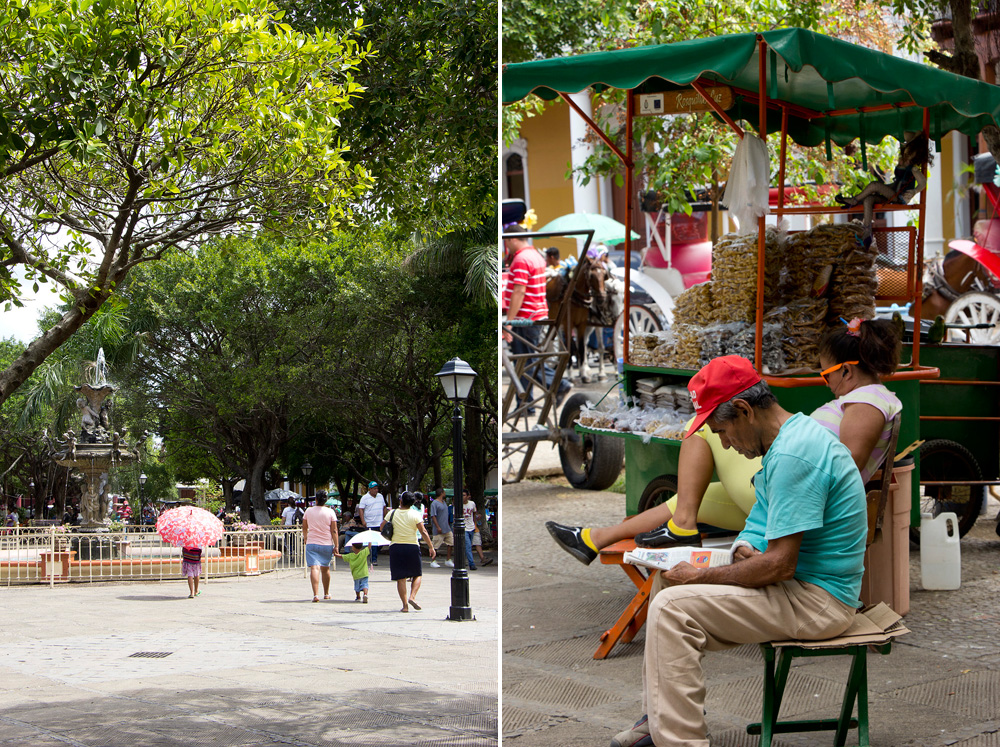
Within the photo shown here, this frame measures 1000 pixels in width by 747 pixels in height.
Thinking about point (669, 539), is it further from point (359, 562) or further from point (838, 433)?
point (359, 562)

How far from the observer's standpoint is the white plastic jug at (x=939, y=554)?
246 inches

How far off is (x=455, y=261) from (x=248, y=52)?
4170mm

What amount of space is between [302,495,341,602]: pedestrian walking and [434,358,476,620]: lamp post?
241 centimetres

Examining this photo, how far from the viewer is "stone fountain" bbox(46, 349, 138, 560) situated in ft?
59.7

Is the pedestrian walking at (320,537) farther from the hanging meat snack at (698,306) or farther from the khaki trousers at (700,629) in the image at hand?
the khaki trousers at (700,629)

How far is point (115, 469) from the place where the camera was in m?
20.8

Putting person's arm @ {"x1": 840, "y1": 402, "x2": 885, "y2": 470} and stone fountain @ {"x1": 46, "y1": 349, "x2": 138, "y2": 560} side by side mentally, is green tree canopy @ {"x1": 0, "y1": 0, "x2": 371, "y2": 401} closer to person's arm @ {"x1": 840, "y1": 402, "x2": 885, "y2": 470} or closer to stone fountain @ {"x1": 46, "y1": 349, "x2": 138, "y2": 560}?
person's arm @ {"x1": 840, "y1": 402, "x2": 885, "y2": 470}

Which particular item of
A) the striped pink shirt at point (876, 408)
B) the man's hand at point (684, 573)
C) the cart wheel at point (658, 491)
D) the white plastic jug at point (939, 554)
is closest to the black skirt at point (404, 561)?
the cart wheel at point (658, 491)

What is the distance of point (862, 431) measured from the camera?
4512 mm

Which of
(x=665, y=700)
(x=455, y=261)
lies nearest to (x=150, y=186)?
(x=455, y=261)

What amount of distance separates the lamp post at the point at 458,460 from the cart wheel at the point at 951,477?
13.4 ft

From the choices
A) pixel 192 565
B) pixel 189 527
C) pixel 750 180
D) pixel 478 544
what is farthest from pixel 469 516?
pixel 750 180

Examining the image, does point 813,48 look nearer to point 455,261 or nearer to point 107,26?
point 107,26

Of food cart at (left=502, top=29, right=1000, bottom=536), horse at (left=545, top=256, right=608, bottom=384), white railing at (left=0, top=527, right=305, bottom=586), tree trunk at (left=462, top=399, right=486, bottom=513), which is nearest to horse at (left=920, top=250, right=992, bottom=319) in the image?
horse at (left=545, top=256, right=608, bottom=384)
